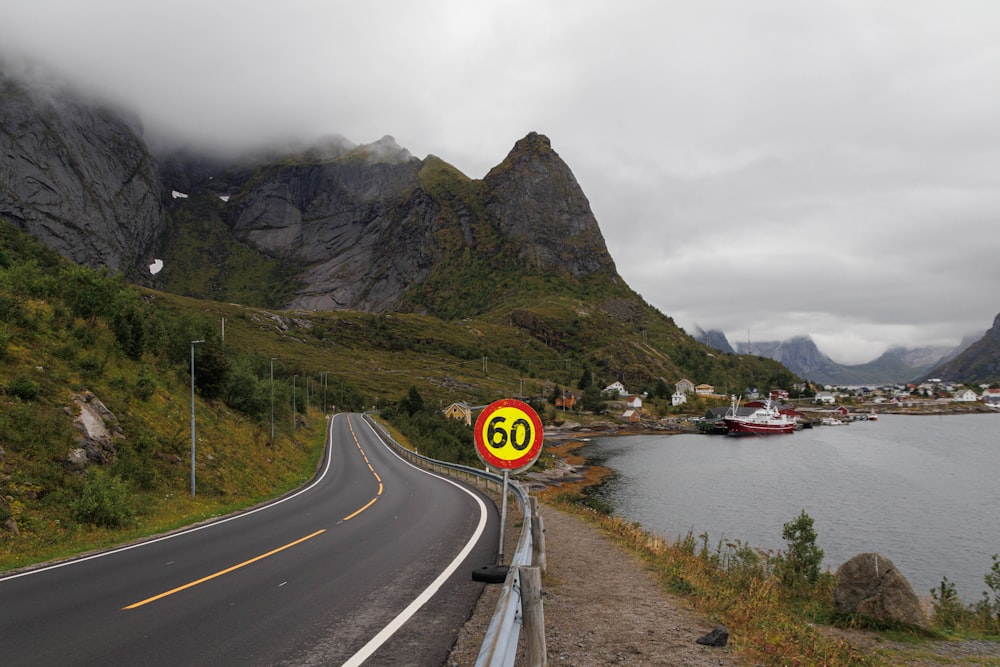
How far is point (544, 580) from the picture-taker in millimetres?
8727

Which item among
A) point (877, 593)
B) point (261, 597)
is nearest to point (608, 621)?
point (261, 597)

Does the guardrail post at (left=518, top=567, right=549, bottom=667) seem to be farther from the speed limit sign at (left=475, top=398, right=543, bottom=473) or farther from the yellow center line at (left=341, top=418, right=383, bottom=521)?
the yellow center line at (left=341, top=418, right=383, bottom=521)

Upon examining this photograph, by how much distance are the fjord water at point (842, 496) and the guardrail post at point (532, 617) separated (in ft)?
63.0

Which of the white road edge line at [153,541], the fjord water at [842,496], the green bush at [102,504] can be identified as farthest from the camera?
the fjord water at [842,496]

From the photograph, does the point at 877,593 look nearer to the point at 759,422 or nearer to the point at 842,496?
the point at 842,496

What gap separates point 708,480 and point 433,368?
108 metres

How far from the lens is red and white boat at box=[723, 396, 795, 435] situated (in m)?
120

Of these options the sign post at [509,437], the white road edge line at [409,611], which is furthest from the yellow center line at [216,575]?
the sign post at [509,437]

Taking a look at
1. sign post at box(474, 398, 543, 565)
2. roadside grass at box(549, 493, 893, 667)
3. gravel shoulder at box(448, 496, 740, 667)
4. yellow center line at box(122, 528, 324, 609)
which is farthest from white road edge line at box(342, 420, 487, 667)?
yellow center line at box(122, 528, 324, 609)

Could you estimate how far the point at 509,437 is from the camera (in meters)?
8.37

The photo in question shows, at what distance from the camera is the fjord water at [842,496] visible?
2966 centimetres

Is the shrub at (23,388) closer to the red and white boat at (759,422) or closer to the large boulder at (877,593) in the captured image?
the large boulder at (877,593)

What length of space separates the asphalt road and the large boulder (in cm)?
676

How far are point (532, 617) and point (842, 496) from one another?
50.1 m
